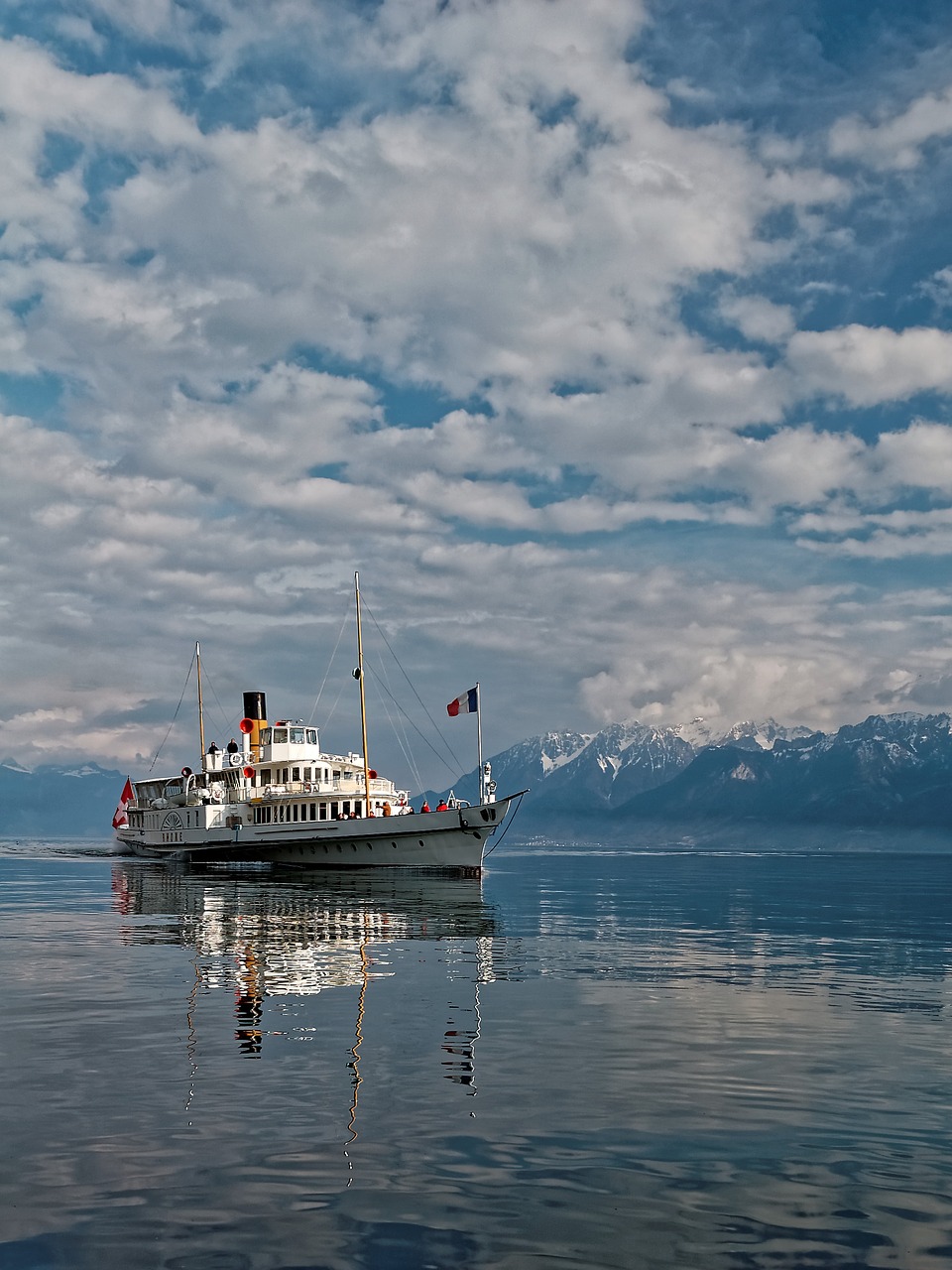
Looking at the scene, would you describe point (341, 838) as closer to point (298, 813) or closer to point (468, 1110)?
point (298, 813)

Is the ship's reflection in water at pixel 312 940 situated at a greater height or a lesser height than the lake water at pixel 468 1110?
lesser

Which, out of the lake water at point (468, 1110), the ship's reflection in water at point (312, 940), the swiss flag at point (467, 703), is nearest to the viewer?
the lake water at point (468, 1110)

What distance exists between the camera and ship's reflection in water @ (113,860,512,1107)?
23.4 meters

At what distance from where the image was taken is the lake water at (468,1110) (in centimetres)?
1183

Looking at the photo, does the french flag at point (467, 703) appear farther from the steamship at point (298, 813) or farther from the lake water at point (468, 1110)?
the lake water at point (468, 1110)

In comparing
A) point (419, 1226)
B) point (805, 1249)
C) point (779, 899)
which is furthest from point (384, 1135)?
point (779, 899)

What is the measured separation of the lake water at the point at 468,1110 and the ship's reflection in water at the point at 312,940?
0.21 metres

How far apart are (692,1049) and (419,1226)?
36.1ft

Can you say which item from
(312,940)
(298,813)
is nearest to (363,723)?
(298,813)

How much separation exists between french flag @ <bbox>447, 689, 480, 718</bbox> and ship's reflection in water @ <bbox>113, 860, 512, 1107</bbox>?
13287mm

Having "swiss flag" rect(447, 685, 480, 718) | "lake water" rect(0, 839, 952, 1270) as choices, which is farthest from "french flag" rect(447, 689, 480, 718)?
"lake water" rect(0, 839, 952, 1270)

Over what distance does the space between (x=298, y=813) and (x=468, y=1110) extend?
83.9m

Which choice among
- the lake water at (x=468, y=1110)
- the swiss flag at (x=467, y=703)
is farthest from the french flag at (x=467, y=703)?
the lake water at (x=468, y=1110)

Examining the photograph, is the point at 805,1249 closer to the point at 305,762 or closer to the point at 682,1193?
the point at 682,1193
